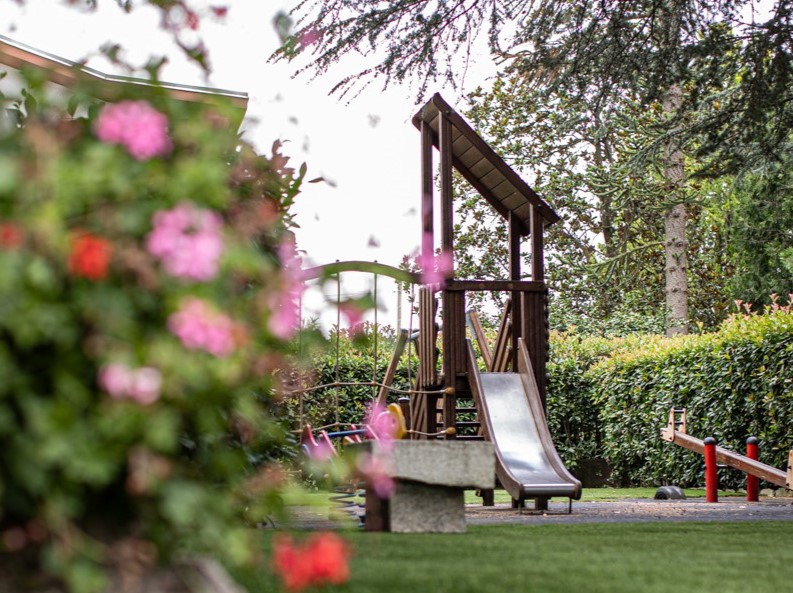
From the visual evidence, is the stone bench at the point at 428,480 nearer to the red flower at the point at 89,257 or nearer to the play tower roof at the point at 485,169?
the red flower at the point at 89,257

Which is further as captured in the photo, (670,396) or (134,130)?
(670,396)

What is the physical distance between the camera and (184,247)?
65.8 inches

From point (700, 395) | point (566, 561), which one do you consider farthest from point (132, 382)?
point (700, 395)

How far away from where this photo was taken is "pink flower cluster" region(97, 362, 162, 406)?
1576 millimetres

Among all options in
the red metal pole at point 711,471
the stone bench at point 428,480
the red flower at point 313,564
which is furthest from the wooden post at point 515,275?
the red flower at point 313,564

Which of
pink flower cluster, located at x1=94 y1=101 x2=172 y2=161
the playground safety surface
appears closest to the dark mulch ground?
the playground safety surface

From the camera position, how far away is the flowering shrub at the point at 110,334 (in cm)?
161

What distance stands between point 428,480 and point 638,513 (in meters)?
3.31

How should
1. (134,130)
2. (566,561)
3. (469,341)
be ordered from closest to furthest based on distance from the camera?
(134,130)
(566,561)
(469,341)

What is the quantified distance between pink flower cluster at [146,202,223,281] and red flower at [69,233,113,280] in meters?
0.08

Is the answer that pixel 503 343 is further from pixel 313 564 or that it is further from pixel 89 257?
pixel 89 257

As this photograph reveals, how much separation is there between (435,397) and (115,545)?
7.82 metres

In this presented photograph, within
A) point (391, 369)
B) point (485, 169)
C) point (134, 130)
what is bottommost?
point (134, 130)

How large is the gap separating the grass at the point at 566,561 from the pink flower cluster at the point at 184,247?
1.79m
